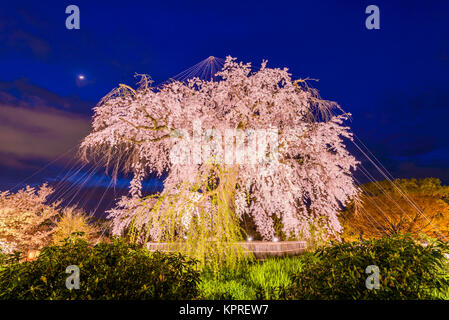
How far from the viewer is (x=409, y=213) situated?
1614 centimetres

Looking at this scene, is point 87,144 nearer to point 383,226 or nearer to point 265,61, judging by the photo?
point 265,61

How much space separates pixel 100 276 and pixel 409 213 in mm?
19215

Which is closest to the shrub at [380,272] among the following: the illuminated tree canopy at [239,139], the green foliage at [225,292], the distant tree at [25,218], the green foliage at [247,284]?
the green foliage at [247,284]

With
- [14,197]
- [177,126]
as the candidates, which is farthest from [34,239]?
[177,126]

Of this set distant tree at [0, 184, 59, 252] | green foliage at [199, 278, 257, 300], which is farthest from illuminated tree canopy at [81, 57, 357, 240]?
distant tree at [0, 184, 59, 252]

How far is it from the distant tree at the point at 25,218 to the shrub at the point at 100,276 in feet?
31.2

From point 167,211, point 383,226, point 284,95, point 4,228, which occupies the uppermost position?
point 284,95

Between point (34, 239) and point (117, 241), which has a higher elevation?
point (117, 241)

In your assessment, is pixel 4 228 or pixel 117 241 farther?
pixel 4 228

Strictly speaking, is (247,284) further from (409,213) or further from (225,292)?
A: (409,213)

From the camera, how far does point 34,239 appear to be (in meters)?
11.3

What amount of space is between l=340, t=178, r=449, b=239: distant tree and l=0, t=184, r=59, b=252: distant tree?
16.7 m

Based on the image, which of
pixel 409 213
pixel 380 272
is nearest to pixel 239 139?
pixel 380 272
